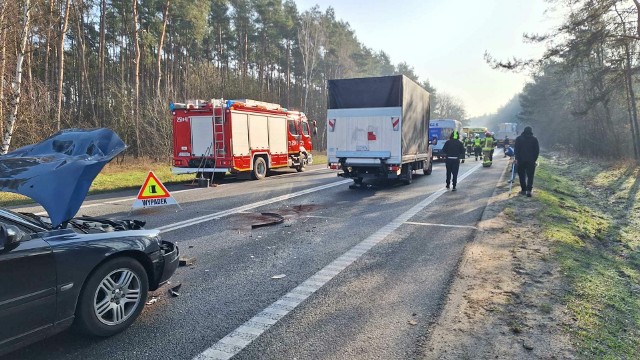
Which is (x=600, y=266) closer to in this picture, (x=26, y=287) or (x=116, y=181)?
(x=26, y=287)

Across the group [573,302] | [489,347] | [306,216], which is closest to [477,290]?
[573,302]

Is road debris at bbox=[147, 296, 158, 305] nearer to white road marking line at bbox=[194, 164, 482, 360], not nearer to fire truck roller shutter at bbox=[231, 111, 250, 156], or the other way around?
white road marking line at bbox=[194, 164, 482, 360]

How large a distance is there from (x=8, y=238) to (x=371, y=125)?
426 inches

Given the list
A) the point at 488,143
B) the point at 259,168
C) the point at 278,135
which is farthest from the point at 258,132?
the point at 488,143

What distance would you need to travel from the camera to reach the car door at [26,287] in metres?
2.75

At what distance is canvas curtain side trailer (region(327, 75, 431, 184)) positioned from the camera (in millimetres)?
12516

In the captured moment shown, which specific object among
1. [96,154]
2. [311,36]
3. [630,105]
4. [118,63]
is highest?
[311,36]

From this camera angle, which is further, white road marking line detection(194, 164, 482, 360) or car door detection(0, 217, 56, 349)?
white road marking line detection(194, 164, 482, 360)

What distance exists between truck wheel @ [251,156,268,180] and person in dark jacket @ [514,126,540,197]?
9465 mm

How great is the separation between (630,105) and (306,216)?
26.2 m

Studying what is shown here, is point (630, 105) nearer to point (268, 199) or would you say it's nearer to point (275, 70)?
point (268, 199)

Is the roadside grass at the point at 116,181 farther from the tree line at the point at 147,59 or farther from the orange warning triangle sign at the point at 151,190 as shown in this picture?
the orange warning triangle sign at the point at 151,190


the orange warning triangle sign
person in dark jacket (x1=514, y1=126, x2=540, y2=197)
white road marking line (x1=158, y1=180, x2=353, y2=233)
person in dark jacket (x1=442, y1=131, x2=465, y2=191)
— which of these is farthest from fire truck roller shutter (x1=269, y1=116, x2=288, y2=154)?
the orange warning triangle sign

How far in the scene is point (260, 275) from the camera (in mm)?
5066
